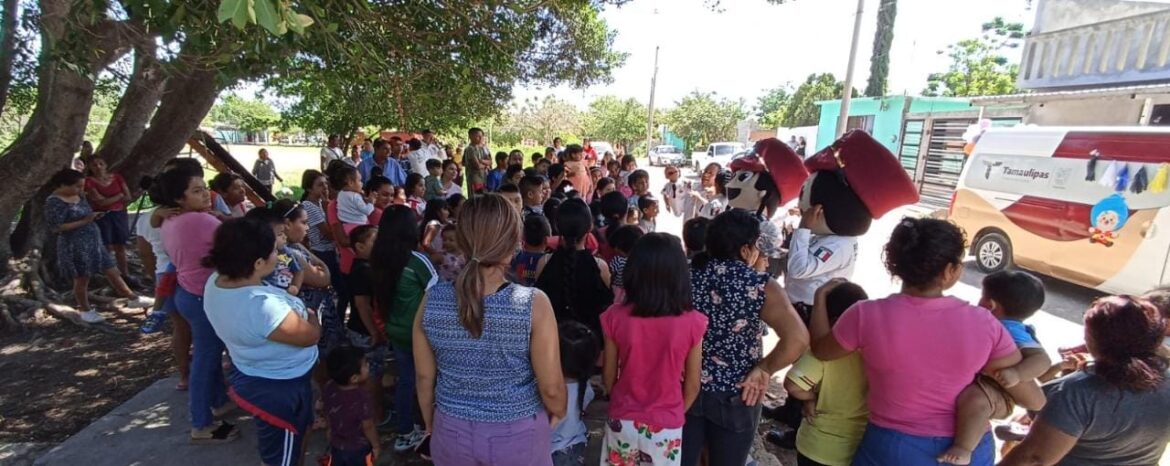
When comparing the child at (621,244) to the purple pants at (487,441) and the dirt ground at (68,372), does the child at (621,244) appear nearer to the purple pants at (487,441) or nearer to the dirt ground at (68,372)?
the purple pants at (487,441)

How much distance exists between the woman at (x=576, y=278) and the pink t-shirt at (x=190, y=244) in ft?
5.83

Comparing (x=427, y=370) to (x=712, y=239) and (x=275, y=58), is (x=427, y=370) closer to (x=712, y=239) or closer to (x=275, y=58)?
(x=712, y=239)

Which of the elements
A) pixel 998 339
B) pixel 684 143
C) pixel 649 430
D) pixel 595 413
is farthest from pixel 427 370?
pixel 684 143

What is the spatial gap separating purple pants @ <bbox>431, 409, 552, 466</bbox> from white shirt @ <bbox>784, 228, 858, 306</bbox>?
1.62 metres

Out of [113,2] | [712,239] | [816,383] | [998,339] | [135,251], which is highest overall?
[113,2]

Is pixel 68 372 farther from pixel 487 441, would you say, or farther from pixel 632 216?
pixel 632 216

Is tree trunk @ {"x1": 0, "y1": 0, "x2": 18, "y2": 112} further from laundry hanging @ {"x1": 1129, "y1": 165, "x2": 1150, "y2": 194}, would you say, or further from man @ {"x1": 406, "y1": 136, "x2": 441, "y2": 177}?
laundry hanging @ {"x1": 1129, "y1": 165, "x2": 1150, "y2": 194}

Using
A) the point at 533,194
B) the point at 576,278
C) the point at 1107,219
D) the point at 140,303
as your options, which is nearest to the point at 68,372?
the point at 140,303

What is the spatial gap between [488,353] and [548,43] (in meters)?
10.8

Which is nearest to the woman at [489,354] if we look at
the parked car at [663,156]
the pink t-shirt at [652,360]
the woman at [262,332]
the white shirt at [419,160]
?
the pink t-shirt at [652,360]

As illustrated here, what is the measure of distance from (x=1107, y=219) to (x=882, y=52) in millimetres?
20624

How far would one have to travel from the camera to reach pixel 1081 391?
173 cm

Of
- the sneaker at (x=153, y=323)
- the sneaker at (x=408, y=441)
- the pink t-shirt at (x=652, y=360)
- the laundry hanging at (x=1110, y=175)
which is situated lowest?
the sneaker at (x=153, y=323)

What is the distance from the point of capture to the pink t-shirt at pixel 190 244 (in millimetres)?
2822
